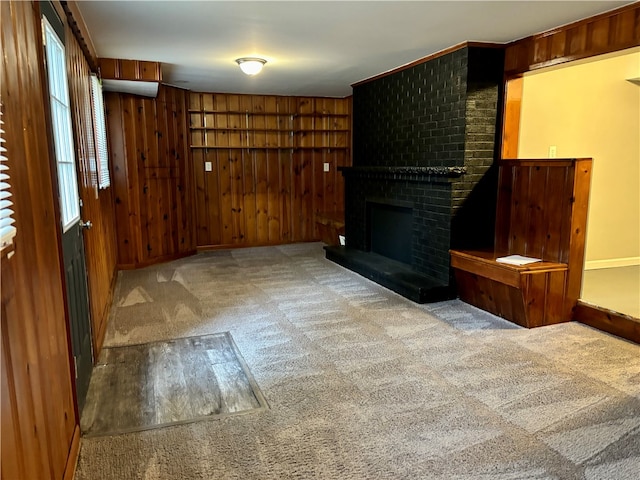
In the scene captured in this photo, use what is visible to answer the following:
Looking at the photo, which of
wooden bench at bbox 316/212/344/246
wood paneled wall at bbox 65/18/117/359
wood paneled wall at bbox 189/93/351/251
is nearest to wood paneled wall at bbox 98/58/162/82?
wood paneled wall at bbox 65/18/117/359

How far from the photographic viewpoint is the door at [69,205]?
2188 mm

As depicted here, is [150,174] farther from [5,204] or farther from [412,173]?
[5,204]

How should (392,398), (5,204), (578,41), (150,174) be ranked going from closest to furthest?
(5,204) < (392,398) < (578,41) < (150,174)

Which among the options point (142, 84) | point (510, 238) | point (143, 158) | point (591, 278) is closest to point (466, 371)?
point (510, 238)

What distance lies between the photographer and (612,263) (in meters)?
4.98

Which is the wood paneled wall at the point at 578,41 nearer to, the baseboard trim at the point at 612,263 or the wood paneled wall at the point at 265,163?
the baseboard trim at the point at 612,263

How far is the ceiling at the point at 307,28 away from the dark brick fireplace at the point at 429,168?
26 centimetres

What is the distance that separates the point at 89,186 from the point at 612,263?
5.09 m

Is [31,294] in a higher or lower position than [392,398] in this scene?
higher

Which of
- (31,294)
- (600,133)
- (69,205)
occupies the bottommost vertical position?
(31,294)

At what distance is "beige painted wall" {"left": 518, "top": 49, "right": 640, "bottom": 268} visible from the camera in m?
4.40

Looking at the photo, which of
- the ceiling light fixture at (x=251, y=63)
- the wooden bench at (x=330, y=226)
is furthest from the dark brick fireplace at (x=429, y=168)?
the ceiling light fixture at (x=251, y=63)

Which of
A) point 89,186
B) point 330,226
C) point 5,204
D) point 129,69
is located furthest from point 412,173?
point 5,204

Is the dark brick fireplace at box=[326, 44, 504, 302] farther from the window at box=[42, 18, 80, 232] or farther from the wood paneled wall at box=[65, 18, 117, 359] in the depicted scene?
the window at box=[42, 18, 80, 232]
